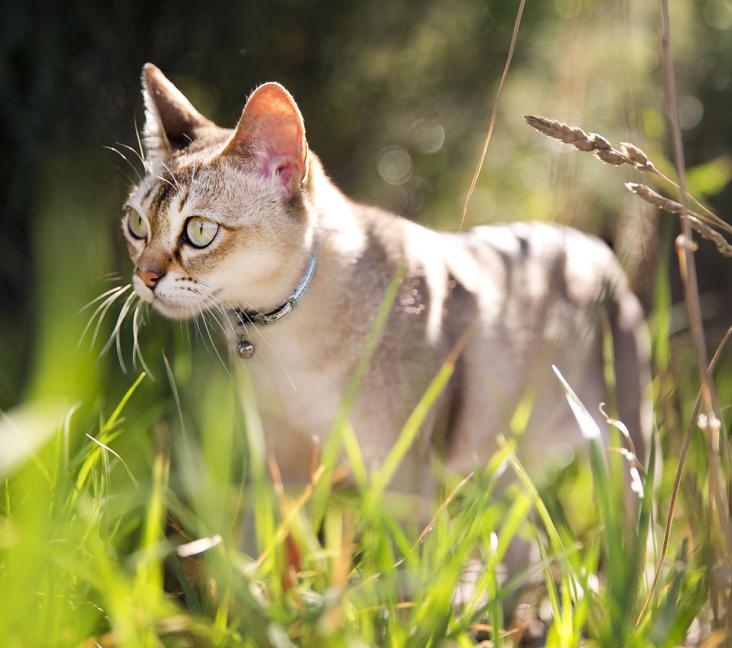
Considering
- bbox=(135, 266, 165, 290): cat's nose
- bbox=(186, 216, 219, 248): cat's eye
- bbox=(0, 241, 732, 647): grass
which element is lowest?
bbox=(0, 241, 732, 647): grass

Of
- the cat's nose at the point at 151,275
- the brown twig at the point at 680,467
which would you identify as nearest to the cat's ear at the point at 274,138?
the cat's nose at the point at 151,275

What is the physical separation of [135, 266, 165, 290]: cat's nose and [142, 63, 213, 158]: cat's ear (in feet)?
1.23

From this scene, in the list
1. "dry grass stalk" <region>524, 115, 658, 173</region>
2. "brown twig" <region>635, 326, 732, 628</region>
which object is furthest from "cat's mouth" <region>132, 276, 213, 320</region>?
"brown twig" <region>635, 326, 732, 628</region>

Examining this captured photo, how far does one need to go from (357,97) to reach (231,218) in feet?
6.23

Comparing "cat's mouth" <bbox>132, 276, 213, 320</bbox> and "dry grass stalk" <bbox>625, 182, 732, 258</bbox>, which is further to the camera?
"cat's mouth" <bbox>132, 276, 213, 320</bbox>

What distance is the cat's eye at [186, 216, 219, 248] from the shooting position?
1.78 m

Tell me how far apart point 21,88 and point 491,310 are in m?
2.06

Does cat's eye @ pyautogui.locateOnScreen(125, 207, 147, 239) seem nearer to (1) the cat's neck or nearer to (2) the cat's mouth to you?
(2) the cat's mouth

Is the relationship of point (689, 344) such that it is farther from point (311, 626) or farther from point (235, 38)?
point (311, 626)

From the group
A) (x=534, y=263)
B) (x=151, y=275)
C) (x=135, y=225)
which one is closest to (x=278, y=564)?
(x=151, y=275)

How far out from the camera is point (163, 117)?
204cm

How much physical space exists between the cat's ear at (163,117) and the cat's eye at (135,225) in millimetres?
177

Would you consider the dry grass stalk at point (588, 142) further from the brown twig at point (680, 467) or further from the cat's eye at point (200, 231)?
the cat's eye at point (200, 231)

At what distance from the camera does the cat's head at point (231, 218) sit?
1.76 m
